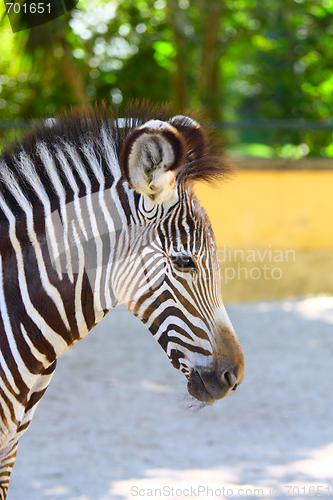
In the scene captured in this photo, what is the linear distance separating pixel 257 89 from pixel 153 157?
601 inches

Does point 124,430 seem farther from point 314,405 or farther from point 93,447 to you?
point 314,405

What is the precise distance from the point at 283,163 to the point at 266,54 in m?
6.43

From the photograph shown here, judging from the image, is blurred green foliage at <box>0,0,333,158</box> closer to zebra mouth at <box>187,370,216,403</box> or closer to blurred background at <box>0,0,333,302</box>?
blurred background at <box>0,0,333,302</box>

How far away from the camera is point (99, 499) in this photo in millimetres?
3395

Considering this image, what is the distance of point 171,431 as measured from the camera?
181 inches

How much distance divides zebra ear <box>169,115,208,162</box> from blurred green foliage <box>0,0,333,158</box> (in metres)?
7.98

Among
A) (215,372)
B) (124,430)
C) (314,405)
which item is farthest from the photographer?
(314,405)

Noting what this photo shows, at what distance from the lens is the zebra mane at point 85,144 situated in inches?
72.4

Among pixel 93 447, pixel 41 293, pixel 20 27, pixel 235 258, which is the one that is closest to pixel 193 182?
pixel 41 293

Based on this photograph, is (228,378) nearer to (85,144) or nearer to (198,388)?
(198,388)

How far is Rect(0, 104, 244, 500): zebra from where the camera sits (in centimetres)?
173

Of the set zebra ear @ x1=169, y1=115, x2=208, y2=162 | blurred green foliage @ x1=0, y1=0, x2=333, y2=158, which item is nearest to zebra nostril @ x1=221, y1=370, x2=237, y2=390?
zebra ear @ x1=169, y1=115, x2=208, y2=162

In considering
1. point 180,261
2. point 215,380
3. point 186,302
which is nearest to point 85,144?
point 180,261

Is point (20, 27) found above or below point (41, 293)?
above
